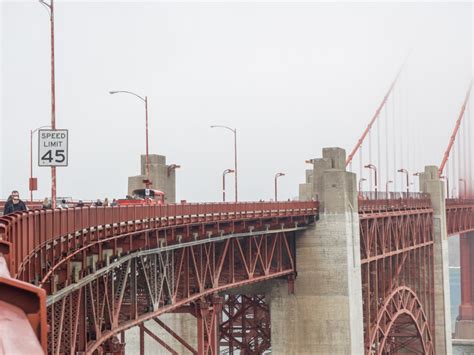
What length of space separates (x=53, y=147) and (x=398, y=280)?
43.8 meters

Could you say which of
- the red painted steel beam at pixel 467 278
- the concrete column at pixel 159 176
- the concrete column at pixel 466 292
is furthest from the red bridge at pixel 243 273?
the red painted steel beam at pixel 467 278

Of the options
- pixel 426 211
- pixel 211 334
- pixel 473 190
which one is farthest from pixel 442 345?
pixel 473 190

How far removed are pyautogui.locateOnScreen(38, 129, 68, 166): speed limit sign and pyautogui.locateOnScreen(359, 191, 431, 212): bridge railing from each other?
34339mm

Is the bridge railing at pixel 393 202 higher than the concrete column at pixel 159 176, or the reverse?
the concrete column at pixel 159 176

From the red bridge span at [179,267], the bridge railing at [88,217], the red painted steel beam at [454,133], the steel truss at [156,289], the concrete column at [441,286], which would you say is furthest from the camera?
the red painted steel beam at [454,133]

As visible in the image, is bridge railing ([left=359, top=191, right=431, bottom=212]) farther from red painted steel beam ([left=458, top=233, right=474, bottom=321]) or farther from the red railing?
red painted steel beam ([left=458, top=233, right=474, bottom=321])

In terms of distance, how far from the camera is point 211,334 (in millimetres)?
31188

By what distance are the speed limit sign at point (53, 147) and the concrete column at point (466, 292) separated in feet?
315

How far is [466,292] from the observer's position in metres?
112

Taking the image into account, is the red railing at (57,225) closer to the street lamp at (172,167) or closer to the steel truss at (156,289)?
the steel truss at (156,289)

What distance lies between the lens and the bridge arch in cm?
5572

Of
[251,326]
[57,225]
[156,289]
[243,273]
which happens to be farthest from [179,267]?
[251,326]

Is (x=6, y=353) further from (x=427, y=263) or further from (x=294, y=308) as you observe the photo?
(x=427, y=263)

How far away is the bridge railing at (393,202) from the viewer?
2094 inches
